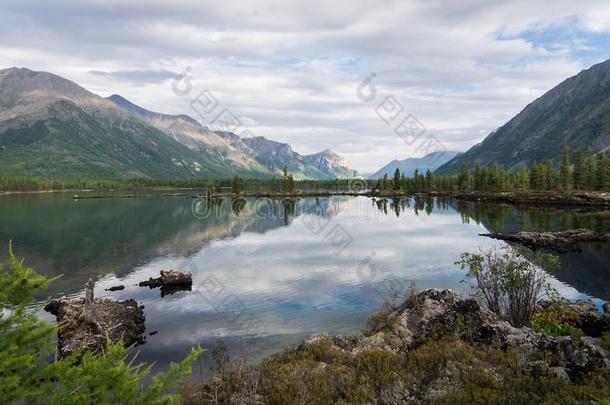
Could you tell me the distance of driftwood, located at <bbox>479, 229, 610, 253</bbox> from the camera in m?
68.8

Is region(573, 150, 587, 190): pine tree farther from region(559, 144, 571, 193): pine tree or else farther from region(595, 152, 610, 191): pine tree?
region(595, 152, 610, 191): pine tree

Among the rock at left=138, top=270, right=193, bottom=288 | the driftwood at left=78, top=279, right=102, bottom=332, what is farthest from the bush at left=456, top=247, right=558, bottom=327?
the rock at left=138, top=270, right=193, bottom=288

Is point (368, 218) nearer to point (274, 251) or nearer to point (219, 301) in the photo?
point (274, 251)

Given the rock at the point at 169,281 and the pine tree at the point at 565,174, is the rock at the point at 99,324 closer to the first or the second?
the rock at the point at 169,281

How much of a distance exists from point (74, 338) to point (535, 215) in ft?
397

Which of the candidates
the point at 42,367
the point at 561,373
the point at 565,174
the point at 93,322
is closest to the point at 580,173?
the point at 565,174

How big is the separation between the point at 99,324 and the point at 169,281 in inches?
689

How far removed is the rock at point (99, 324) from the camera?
30.1m

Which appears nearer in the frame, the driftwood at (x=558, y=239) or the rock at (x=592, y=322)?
the rock at (x=592, y=322)

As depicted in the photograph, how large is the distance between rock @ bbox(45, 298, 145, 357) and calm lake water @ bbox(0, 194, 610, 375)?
159 cm

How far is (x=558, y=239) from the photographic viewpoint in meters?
70.9

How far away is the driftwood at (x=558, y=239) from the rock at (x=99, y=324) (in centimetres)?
6515

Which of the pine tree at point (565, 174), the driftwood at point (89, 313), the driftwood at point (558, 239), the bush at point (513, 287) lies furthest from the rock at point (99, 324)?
the pine tree at point (565, 174)

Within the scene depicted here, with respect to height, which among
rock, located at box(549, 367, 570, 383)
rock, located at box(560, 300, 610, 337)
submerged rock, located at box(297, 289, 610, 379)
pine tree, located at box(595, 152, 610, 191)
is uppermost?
pine tree, located at box(595, 152, 610, 191)
